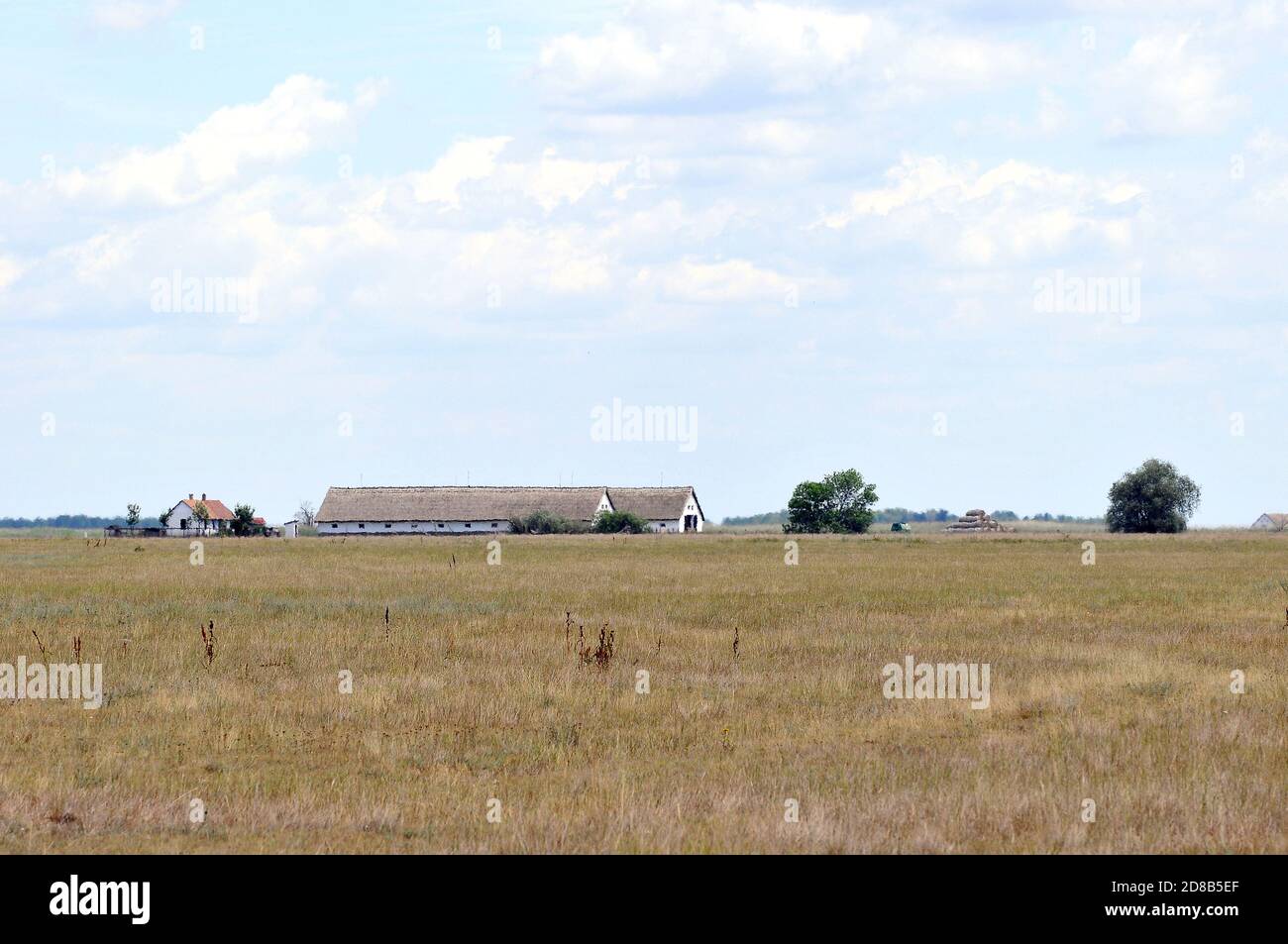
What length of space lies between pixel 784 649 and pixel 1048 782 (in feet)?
33.4

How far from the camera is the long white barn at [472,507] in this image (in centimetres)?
12488

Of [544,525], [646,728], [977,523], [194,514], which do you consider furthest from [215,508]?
[646,728]

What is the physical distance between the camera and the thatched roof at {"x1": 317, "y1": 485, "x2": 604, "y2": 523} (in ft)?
411

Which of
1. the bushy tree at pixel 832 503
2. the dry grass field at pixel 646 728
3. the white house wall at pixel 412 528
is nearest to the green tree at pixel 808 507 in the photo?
the bushy tree at pixel 832 503

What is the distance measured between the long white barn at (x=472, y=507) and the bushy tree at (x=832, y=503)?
11113mm

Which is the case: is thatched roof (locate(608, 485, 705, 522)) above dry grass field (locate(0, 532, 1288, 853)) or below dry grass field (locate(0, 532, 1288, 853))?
above

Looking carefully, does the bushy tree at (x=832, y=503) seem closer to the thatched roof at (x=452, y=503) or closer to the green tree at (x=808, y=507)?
the green tree at (x=808, y=507)

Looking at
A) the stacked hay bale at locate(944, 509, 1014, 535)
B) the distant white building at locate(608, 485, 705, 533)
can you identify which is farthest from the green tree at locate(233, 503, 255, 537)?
the stacked hay bale at locate(944, 509, 1014, 535)

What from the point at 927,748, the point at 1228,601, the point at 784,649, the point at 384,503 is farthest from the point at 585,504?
the point at 927,748

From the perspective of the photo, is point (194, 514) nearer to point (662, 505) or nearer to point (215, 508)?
point (215, 508)

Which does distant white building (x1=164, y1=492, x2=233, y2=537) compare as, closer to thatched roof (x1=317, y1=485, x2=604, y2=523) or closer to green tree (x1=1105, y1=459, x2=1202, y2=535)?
thatched roof (x1=317, y1=485, x2=604, y2=523)

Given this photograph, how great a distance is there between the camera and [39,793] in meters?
12.2

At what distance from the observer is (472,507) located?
127m
